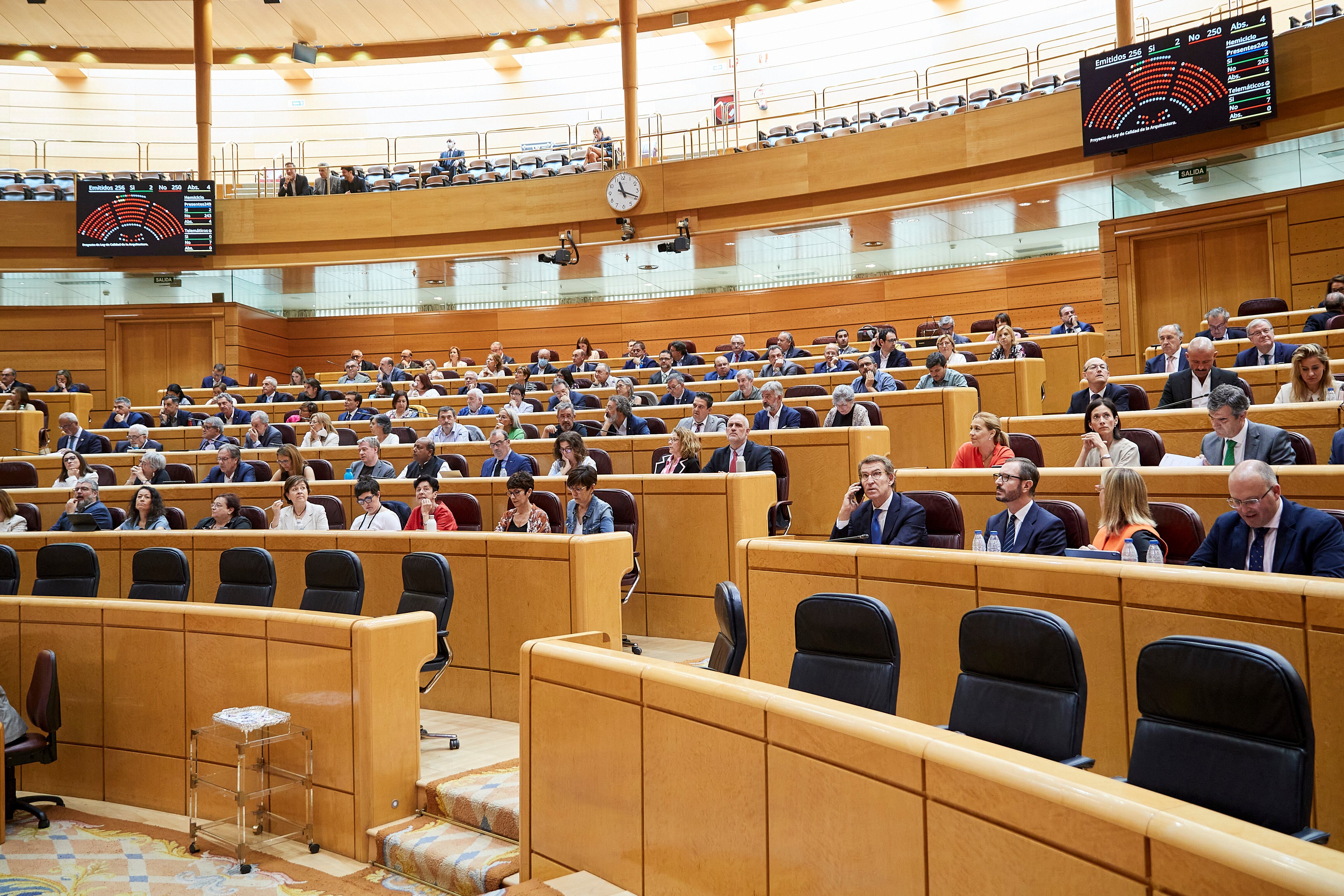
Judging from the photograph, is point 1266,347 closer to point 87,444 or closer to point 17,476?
point 17,476

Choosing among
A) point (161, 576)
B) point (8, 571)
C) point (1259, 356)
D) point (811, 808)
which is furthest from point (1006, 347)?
point (8, 571)

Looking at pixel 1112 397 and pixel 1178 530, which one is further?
pixel 1112 397

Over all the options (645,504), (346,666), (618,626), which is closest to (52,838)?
(346,666)

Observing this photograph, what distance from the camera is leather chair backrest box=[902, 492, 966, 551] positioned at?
4121 mm

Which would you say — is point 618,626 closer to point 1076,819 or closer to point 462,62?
point 1076,819

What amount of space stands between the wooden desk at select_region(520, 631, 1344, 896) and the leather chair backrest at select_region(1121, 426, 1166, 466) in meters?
3.16

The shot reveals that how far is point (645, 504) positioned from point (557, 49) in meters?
14.3

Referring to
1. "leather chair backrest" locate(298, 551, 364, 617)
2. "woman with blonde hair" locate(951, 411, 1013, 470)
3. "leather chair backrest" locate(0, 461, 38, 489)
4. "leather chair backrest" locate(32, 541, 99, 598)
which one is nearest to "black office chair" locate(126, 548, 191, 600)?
"leather chair backrest" locate(32, 541, 99, 598)

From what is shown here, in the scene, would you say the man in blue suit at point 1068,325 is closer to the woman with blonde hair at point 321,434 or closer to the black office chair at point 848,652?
the woman with blonde hair at point 321,434

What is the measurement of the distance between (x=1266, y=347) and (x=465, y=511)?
16.6 ft

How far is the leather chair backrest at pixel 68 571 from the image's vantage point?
548 cm

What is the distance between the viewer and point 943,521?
13.7ft

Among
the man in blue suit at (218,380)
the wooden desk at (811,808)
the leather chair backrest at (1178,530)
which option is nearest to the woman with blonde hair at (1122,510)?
the leather chair backrest at (1178,530)

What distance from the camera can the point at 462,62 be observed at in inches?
706
